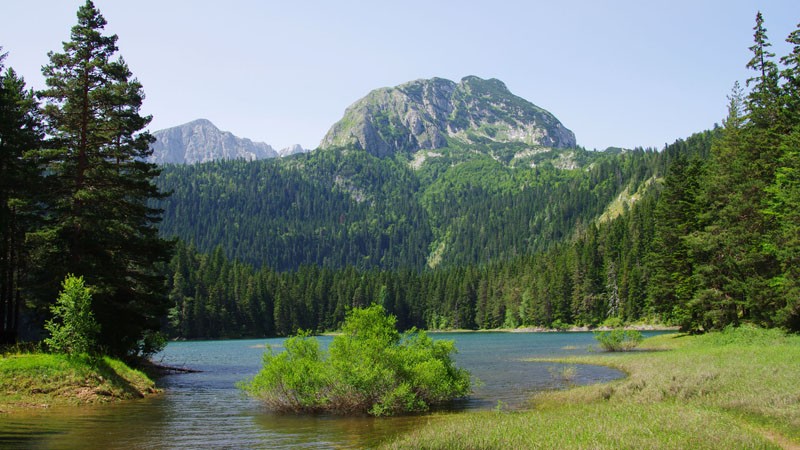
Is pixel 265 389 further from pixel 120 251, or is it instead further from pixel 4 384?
pixel 120 251

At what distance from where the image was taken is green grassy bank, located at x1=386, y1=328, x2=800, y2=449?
57.1ft

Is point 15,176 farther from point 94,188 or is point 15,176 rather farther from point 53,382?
point 53,382

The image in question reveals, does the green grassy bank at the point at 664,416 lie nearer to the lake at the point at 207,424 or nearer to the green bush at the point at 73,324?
the lake at the point at 207,424

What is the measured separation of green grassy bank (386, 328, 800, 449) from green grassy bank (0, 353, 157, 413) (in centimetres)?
1842

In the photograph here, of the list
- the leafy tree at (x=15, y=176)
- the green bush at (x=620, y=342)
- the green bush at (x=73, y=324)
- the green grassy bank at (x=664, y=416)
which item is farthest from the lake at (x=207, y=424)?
the green bush at (x=620, y=342)

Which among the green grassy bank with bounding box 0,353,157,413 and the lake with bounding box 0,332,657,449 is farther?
the green grassy bank with bounding box 0,353,157,413

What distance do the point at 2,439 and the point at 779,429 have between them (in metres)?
26.2

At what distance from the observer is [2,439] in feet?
70.1

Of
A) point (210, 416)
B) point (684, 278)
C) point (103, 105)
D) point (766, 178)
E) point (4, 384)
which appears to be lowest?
point (210, 416)

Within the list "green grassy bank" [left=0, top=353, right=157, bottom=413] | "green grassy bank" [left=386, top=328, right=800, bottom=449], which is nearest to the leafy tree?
"green grassy bank" [left=0, top=353, right=157, bottom=413]

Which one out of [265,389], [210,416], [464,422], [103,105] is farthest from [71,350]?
[464,422]

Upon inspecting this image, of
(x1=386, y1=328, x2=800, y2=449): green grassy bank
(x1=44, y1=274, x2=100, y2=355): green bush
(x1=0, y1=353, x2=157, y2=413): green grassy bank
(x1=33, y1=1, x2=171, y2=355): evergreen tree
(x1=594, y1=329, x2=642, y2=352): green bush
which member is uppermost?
(x1=33, y1=1, x2=171, y2=355): evergreen tree

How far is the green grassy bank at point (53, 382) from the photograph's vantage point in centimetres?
2856

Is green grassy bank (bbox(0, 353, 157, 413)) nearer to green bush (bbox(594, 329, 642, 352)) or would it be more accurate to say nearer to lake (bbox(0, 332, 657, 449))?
lake (bbox(0, 332, 657, 449))
